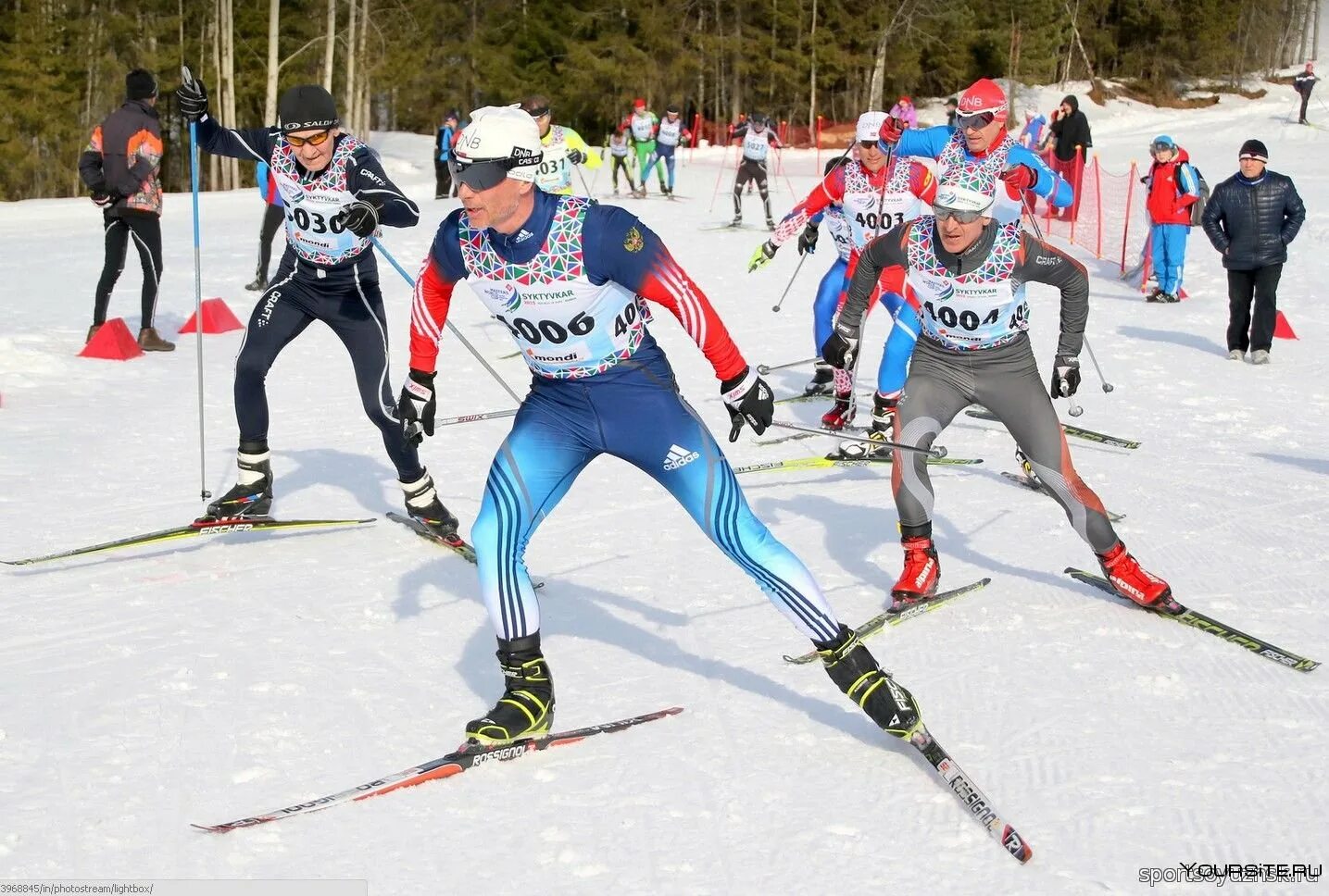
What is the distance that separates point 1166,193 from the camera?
1388 centimetres

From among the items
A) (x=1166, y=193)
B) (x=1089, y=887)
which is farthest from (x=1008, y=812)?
(x=1166, y=193)

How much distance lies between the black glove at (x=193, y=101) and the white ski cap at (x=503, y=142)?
2.93 meters

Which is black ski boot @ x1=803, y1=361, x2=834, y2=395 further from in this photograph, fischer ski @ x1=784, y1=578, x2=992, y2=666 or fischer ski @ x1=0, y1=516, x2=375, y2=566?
fischer ski @ x1=0, y1=516, x2=375, y2=566

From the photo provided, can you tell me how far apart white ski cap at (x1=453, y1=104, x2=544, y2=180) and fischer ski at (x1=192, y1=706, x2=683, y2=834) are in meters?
1.73

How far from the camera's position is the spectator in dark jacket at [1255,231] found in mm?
11398

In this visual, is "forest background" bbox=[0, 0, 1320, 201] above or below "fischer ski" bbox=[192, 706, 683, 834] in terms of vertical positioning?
above

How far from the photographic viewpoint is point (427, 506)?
6.44 meters

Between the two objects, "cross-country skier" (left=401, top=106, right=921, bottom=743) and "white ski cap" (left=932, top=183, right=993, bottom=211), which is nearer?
"cross-country skier" (left=401, top=106, right=921, bottom=743)

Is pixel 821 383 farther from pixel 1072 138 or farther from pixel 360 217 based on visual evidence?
pixel 1072 138

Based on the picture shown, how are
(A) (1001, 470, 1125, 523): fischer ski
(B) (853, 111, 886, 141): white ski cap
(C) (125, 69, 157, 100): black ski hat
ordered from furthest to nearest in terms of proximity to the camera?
(C) (125, 69, 157, 100): black ski hat, (B) (853, 111, 886, 141): white ski cap, (A) (1001, 470, 1125, 523): fischer ski

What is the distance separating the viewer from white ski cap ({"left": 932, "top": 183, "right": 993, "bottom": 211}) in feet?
16.5

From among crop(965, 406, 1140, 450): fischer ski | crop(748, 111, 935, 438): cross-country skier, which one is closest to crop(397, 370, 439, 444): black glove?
crop(748, 111, 935, 438): cross-country skier

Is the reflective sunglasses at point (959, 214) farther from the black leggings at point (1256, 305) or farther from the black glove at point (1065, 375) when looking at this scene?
the black leggings at point (1256, 305)

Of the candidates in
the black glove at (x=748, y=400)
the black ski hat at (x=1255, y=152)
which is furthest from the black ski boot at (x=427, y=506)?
the black ski hat at (x=1255, y=152)
